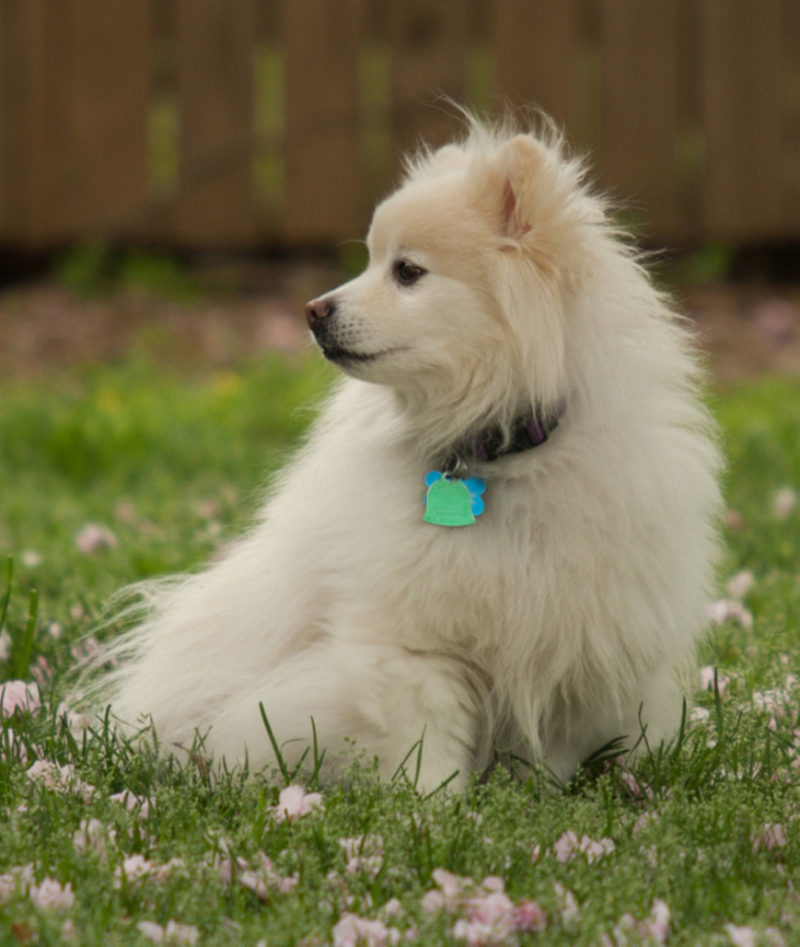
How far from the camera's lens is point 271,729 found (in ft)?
8.23

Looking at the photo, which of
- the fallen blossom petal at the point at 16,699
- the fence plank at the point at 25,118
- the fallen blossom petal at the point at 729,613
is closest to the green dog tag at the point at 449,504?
the fallen blossom petal at the point at 16,699

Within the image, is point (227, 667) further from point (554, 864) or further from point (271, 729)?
point (554, 864)

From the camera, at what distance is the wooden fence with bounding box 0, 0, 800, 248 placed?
8.38 metres

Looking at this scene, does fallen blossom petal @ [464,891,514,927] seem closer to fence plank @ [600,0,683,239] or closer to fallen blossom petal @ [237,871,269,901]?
fallen blossom petal @ [237,871,269,901]

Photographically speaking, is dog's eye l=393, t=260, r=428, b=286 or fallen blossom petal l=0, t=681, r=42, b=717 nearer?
dog's eye l=393, t=260, r=428, b=286

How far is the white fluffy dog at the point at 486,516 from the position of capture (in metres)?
2.48

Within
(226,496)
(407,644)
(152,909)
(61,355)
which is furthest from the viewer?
(61,355)

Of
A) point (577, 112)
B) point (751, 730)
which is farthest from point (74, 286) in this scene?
point (751, 730)

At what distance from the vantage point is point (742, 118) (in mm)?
8680

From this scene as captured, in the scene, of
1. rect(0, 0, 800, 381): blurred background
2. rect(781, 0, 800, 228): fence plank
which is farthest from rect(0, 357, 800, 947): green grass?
rect(781, 0, 800, 228): fence plank

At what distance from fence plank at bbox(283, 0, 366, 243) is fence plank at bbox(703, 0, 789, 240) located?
2.56 meters

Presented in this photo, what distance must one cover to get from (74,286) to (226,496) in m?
3.99

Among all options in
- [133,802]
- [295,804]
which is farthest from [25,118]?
[295,804]

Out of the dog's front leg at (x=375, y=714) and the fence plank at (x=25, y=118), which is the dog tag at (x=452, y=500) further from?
the fence plank at (x=25, y=118)
